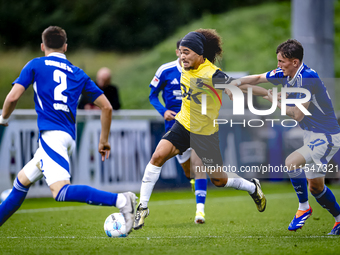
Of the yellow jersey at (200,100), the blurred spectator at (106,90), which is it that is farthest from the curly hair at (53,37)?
the blurred spectator at (106,90)

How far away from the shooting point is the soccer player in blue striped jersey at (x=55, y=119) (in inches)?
160

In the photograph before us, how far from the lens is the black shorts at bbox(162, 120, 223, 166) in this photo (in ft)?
16.4

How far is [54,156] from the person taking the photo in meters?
4.10

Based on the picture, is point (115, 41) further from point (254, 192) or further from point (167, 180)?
point (254, 192)

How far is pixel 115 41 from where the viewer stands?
24.5 meters

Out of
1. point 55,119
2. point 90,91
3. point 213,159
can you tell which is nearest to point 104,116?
point 90,91

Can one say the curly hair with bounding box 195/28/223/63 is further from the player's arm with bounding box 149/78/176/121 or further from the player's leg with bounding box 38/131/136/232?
the player's leg with bounding box 38/131/136/232

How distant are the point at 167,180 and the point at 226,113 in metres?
2.18

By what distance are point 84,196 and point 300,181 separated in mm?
2278

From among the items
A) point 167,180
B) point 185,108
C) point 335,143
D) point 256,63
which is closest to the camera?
point 335,143

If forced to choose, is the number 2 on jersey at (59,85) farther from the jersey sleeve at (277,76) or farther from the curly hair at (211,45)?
the jersey sleeve at (277,76)

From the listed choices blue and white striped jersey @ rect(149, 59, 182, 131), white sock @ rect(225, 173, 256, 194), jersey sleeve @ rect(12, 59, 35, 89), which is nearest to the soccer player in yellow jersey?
white sock @ rect(225, 173, 256, 194)

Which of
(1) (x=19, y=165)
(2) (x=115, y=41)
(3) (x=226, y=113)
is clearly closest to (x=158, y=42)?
(2) (x=115, y=41)

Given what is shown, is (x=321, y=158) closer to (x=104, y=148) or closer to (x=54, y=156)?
(x=104, y=148)
